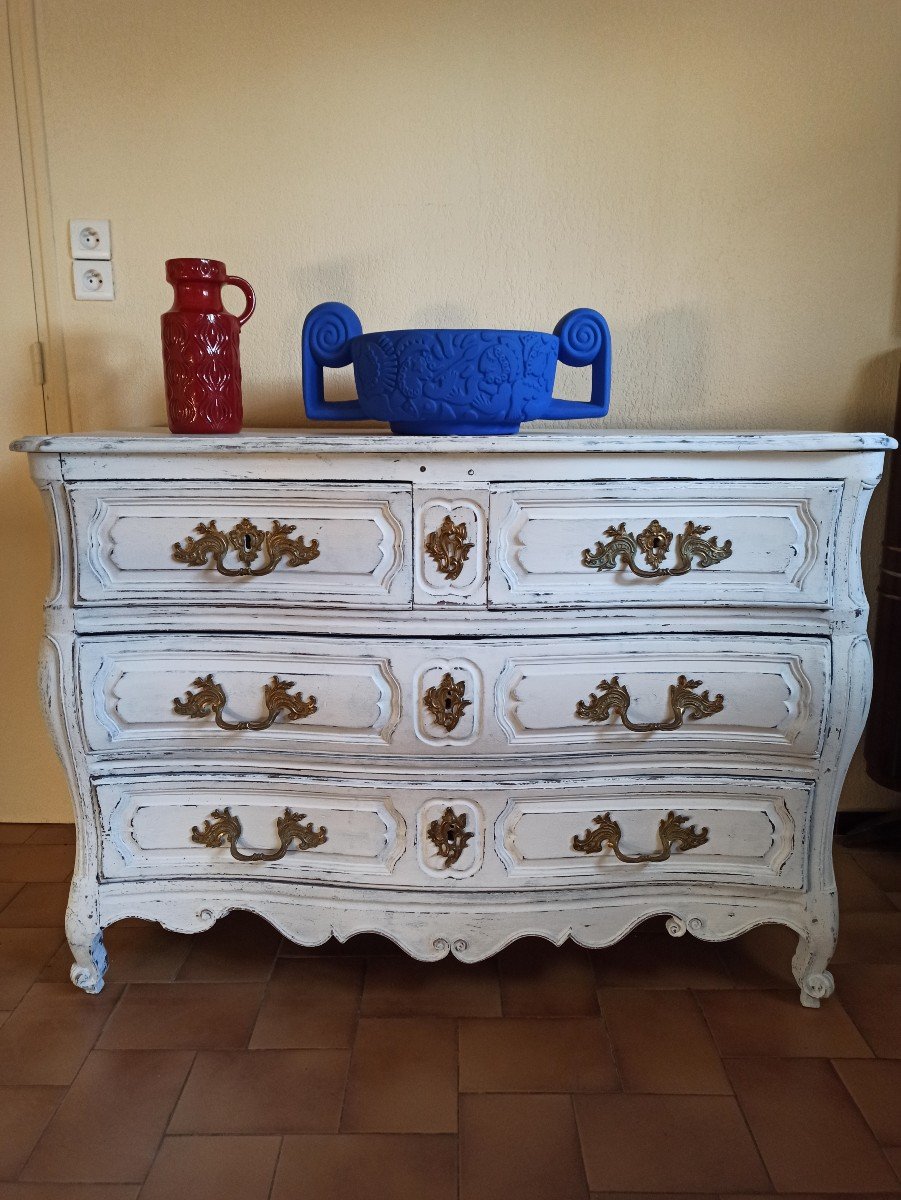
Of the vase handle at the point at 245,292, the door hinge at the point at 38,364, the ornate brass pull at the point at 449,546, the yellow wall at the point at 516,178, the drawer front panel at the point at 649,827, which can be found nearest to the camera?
the ornate brass pull at the point at 449,546

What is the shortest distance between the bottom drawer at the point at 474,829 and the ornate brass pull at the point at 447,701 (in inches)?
4.5

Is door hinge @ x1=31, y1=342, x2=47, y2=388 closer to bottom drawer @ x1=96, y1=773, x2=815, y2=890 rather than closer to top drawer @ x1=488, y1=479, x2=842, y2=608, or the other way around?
bottom drawer @ x1=96, y1=773, x2=815, y2=890

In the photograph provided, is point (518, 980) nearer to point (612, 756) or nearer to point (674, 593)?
point (612, 756)

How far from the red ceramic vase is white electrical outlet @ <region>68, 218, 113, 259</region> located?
471 millimetres

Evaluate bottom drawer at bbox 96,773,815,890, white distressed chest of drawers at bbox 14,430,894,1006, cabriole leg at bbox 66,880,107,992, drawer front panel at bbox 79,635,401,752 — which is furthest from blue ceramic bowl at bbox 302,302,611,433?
cabriole leg at bbox 66,880,107,992

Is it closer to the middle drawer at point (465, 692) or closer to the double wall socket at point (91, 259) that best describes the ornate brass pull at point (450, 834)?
the middle drawer at point (465, 692)

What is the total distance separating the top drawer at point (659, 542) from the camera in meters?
1.22

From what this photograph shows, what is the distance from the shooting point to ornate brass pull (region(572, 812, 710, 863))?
1.31m

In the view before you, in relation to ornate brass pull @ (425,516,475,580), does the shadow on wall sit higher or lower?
higher

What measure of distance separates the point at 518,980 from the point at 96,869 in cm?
74

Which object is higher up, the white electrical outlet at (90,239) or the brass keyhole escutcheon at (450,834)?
the white electrical outlet at (90,239)

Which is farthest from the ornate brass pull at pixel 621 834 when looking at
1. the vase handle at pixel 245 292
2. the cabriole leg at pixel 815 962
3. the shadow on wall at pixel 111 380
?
the shadow on wall at pixel 111 380

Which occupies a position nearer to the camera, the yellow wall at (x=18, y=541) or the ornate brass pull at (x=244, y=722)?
the ornate brass pull at (x=244, y=722)

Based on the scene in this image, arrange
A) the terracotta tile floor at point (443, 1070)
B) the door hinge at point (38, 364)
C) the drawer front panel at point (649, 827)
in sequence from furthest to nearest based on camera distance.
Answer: the door hinge at point (38, 364) < the drawer front panel at point (649, 827) < the terracotta tile floor at point (443, 1070)
